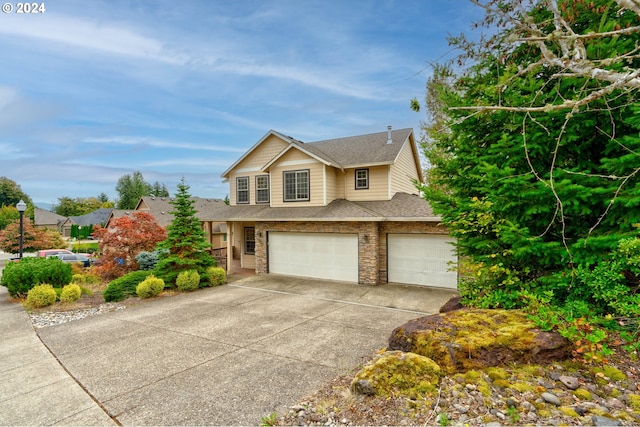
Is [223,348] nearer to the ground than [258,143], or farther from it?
nearer to the ground

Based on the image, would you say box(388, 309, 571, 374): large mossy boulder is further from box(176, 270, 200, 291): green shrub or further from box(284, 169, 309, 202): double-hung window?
box(284, 169, 309, 202): double-hung window

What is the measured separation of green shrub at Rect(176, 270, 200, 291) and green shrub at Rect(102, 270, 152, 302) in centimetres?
136

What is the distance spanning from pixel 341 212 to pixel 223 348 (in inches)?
302

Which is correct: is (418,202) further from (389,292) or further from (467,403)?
(467,403)

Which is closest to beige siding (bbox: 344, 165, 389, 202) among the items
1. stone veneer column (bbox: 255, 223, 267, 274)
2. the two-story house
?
the two-story house

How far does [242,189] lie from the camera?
663 inches

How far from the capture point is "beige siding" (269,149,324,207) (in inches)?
541

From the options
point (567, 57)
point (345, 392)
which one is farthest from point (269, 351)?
point (567, 57)

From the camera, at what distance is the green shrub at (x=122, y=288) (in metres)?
10.6

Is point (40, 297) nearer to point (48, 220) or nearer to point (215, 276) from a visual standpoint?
point (215, 276)

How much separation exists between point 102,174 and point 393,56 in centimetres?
8150

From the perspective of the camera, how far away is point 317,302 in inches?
384

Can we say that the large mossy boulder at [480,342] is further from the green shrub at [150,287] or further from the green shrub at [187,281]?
the green shrub at [150,287]

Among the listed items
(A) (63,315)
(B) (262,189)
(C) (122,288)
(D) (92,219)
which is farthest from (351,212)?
(D) (92,219)
